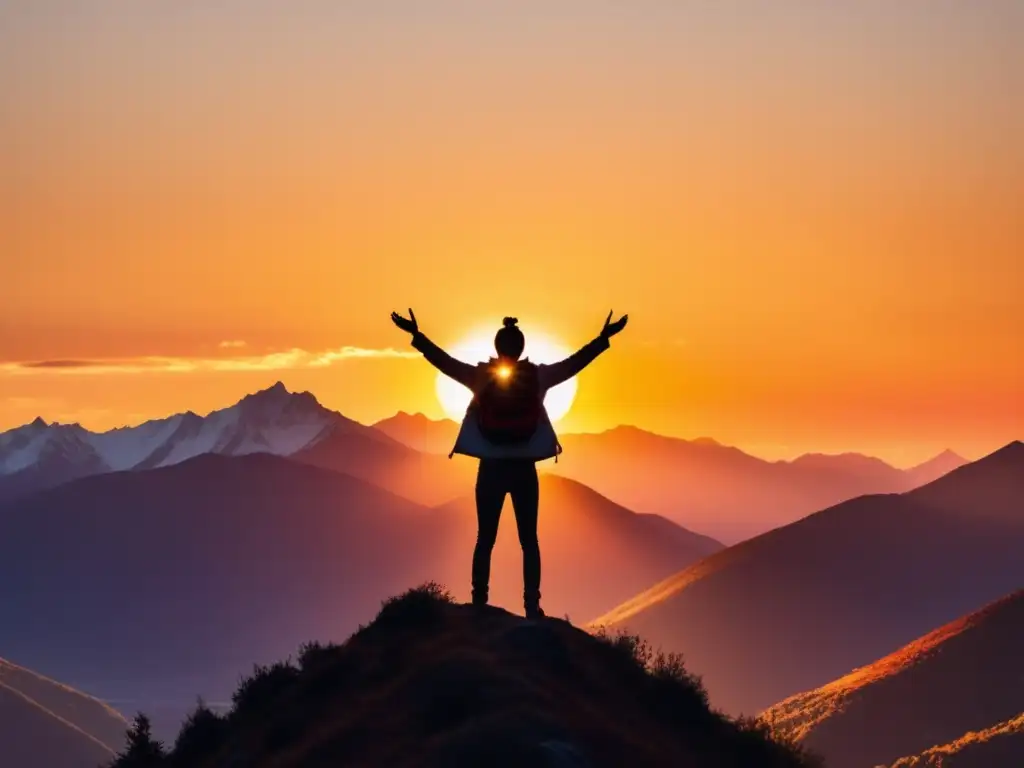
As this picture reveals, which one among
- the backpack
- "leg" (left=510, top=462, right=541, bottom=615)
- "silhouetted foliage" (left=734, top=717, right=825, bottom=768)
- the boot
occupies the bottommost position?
"silhouetted foliage" (left=734, top=717, right=825, bottom=768)

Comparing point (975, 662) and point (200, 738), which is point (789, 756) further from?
point (975, 662)

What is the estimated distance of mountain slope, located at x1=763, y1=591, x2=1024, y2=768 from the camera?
82256 millimetres

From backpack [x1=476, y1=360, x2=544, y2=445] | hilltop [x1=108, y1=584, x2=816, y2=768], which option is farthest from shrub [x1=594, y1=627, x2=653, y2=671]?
backpack [x1=476, y1=360, x2=544, y2=445]

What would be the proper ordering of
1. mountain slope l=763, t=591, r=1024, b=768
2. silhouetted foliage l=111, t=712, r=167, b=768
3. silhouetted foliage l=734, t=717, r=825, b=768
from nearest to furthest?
silhouetted foliage l=734, t=717, r=825, b=768
silhouetted foliage l=111, t=712, r=167, b=768
mountain slope l=763, t=591, r=1024, b=768

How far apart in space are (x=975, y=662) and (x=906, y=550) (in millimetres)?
93645

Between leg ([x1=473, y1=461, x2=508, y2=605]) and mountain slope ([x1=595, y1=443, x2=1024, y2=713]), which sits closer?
leg ([x1=473, y1=461, x2=508, y2=605])

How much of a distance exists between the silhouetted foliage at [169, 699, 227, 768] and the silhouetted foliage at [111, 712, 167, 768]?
443mm

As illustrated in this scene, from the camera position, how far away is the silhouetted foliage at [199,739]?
20.7 m

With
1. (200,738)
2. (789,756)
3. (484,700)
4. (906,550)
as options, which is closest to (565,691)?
(484,700)

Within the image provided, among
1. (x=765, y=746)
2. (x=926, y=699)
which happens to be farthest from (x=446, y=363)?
(x=926, y=699)

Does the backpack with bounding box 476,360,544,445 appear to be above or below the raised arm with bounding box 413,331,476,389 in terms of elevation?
below

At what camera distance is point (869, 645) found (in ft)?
540

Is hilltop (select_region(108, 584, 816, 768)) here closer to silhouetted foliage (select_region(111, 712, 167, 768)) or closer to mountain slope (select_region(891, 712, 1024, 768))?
silhouetted foliage (select_region(111, 712, 167, 768))

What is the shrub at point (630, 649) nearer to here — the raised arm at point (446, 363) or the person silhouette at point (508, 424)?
the person silhouette at point (508, 424)
